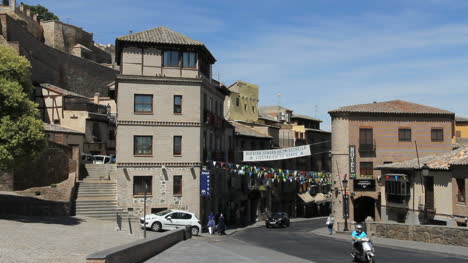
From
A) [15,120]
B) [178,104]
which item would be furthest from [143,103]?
[15,120]

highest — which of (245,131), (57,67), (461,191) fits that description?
(57,67)

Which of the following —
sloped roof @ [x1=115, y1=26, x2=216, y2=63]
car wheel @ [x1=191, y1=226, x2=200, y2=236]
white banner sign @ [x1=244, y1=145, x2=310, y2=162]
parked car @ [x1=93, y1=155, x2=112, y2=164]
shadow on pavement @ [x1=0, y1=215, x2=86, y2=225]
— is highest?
sloped roof @ [x1=115, y1=26, x2=216, y2=63]

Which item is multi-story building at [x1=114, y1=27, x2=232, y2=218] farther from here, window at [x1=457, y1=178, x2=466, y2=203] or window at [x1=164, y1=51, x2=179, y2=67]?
window at [x1=457, y1=178, x2=466, y2=203]

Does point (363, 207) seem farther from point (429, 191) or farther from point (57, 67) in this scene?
point (57, 67)

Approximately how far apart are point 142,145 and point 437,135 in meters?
29.4

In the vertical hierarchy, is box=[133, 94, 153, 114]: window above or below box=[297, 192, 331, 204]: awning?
above

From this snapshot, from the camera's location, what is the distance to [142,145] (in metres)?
39.2

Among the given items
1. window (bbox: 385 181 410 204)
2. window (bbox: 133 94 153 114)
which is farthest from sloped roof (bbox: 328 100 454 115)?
window (bbox: 133 94 153 114)

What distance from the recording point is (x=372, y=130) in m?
50.9

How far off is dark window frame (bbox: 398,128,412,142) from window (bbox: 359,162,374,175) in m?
3.98

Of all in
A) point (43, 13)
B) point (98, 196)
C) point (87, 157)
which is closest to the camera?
point (98, 196)

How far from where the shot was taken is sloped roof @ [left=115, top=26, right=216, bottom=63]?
38.8 metres

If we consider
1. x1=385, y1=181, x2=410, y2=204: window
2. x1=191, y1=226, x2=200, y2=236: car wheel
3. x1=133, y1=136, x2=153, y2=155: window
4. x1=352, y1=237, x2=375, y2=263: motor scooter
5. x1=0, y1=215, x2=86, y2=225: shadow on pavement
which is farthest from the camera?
x1=385, y1=181, x2=410, y2=204: window

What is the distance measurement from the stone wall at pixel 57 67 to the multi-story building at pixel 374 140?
125 feet
